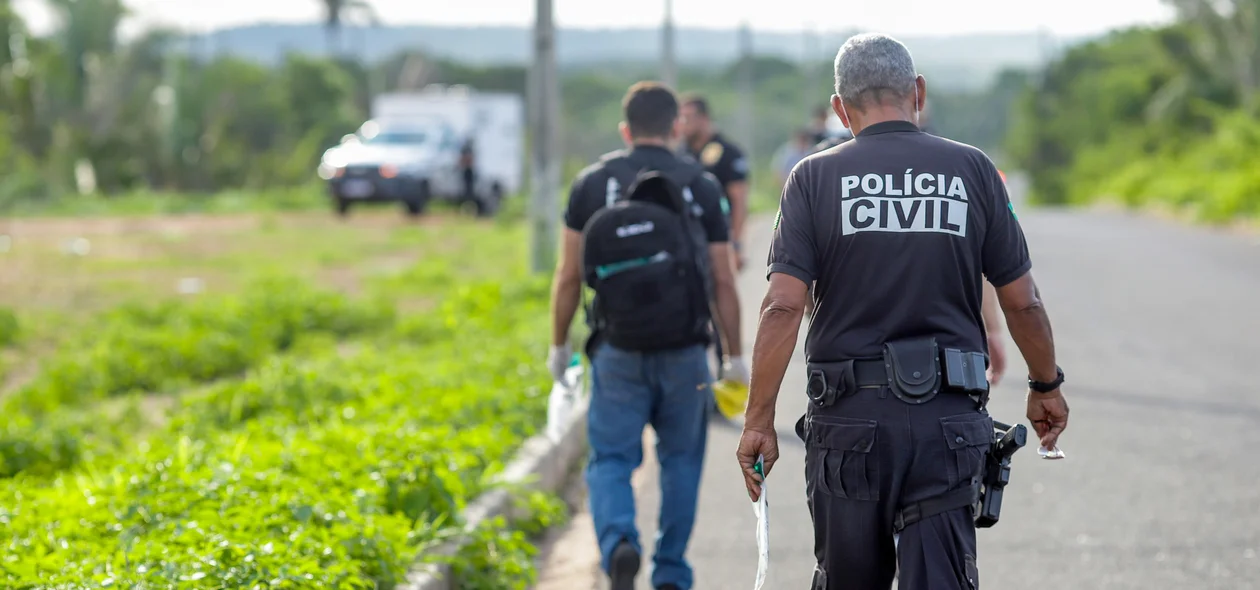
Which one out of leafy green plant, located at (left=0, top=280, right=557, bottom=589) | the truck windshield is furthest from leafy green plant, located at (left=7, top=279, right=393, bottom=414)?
the truck windshield

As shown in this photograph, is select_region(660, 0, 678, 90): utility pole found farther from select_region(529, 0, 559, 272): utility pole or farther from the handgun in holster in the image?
the handgun in holster

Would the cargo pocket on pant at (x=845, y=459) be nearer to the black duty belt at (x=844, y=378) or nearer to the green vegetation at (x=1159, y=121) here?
the black duty belt at (x=844, y=378)

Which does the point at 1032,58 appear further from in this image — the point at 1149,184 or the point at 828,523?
the point at 828,523

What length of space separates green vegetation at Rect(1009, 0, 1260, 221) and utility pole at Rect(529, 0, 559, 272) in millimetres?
18384

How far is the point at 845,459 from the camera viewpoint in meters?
3.74

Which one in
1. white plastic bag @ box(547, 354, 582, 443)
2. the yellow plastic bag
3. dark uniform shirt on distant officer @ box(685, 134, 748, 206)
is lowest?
white plastic bag @ box(547, 354, 582, 443)

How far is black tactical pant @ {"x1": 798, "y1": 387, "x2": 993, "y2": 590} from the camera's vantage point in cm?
367

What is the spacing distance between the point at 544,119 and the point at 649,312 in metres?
9.59

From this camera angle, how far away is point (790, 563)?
6.19 metres

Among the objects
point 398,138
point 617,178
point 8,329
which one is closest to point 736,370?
point 617,178

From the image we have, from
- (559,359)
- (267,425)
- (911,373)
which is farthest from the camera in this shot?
(267,425)

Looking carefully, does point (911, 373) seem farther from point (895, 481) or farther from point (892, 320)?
point (895, 481)

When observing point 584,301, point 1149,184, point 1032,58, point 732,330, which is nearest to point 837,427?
point 732,330

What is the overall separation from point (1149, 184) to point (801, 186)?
143 ft
